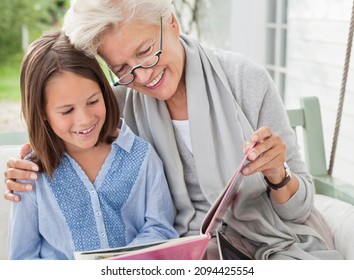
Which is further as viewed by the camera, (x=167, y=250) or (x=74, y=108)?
(x=74, y=108)

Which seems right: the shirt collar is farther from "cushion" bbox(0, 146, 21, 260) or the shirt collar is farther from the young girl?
"cushion" bbox(0, 146, 21, 260)

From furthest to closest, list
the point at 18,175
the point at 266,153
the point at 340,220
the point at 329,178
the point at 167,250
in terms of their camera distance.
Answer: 1. the point at 329,178
2. the point at 340,220
3. the point at 18,175
4. the point at 266,153
5. the point at 167,250

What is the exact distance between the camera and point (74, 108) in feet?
4.81

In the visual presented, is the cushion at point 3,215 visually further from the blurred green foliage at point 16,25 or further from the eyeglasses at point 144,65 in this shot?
the blurred green foliage at point 16,25

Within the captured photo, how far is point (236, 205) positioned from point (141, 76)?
48cm

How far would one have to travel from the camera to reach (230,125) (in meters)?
1.68

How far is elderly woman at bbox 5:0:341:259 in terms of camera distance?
4.96 feet

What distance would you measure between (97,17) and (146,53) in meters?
0.17

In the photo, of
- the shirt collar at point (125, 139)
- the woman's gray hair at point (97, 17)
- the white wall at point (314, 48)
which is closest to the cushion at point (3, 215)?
the shirt collar at point (125, 139)

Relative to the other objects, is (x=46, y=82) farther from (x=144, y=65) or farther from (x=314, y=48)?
(x=314, y=48)

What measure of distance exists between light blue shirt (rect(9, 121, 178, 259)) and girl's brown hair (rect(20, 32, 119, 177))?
0.17ft

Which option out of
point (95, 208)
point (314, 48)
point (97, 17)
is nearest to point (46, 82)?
point (97, 17)
